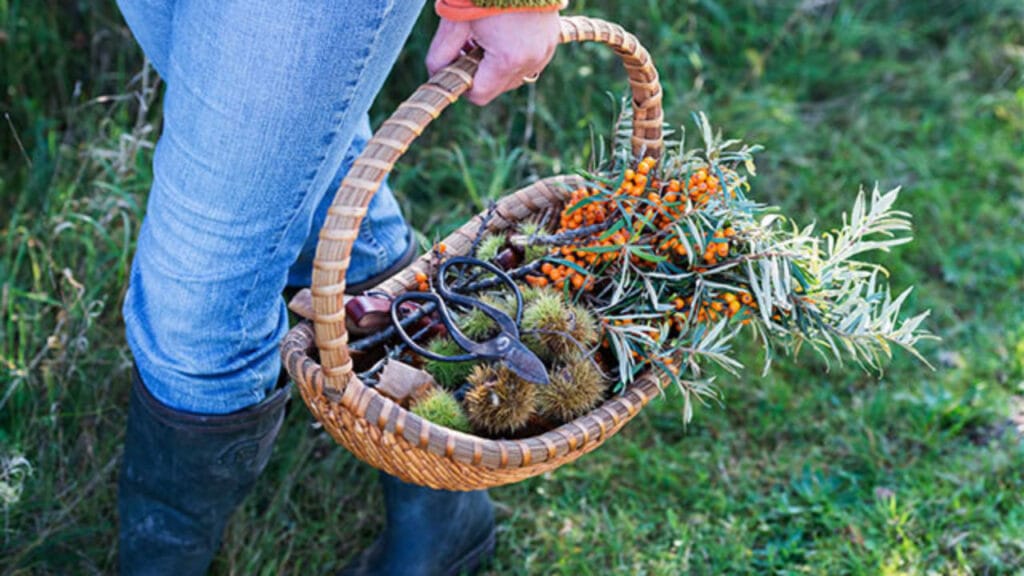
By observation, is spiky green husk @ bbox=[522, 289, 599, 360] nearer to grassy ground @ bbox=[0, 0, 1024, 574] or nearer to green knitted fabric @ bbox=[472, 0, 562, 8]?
green knitted fabric @ bbox=[472, 0, 562, 8]

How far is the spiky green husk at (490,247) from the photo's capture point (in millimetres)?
1705

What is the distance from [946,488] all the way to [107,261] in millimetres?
1937

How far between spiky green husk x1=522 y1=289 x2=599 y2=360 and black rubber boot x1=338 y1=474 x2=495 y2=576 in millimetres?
480

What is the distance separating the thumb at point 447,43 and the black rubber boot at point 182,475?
1.98 ft

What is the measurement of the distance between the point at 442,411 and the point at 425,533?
55 cm

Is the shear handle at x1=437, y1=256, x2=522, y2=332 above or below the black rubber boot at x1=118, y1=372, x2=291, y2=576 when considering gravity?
above

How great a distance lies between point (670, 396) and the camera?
8.05ft

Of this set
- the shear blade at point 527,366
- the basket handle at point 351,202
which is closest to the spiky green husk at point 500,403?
the shear blade at point 527,366

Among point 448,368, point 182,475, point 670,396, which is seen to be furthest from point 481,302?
point 670,396

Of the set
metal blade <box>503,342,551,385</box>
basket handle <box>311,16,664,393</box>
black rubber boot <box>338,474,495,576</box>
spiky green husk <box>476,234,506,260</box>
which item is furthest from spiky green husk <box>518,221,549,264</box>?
black rubber boot <box>338,474,495,576</box>

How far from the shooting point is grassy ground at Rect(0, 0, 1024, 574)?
2.03m

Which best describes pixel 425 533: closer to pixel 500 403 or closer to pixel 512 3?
pixel 500 403

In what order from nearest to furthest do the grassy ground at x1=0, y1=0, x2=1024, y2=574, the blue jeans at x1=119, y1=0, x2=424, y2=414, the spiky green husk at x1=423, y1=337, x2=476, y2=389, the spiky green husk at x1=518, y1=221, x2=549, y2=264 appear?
the blue jeans at x1=119, y1=0, x2=424, y2=414, the spiky green husk at x1=423, y1=337, x2=476, y2=389, the spiky green husk at x1=518, y1=221, x2=549, y2=264, the grassy ground at x1=0, y1=0, x2=1024, y2=574

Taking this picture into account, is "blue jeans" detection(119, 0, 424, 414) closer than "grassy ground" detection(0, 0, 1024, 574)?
Yes
